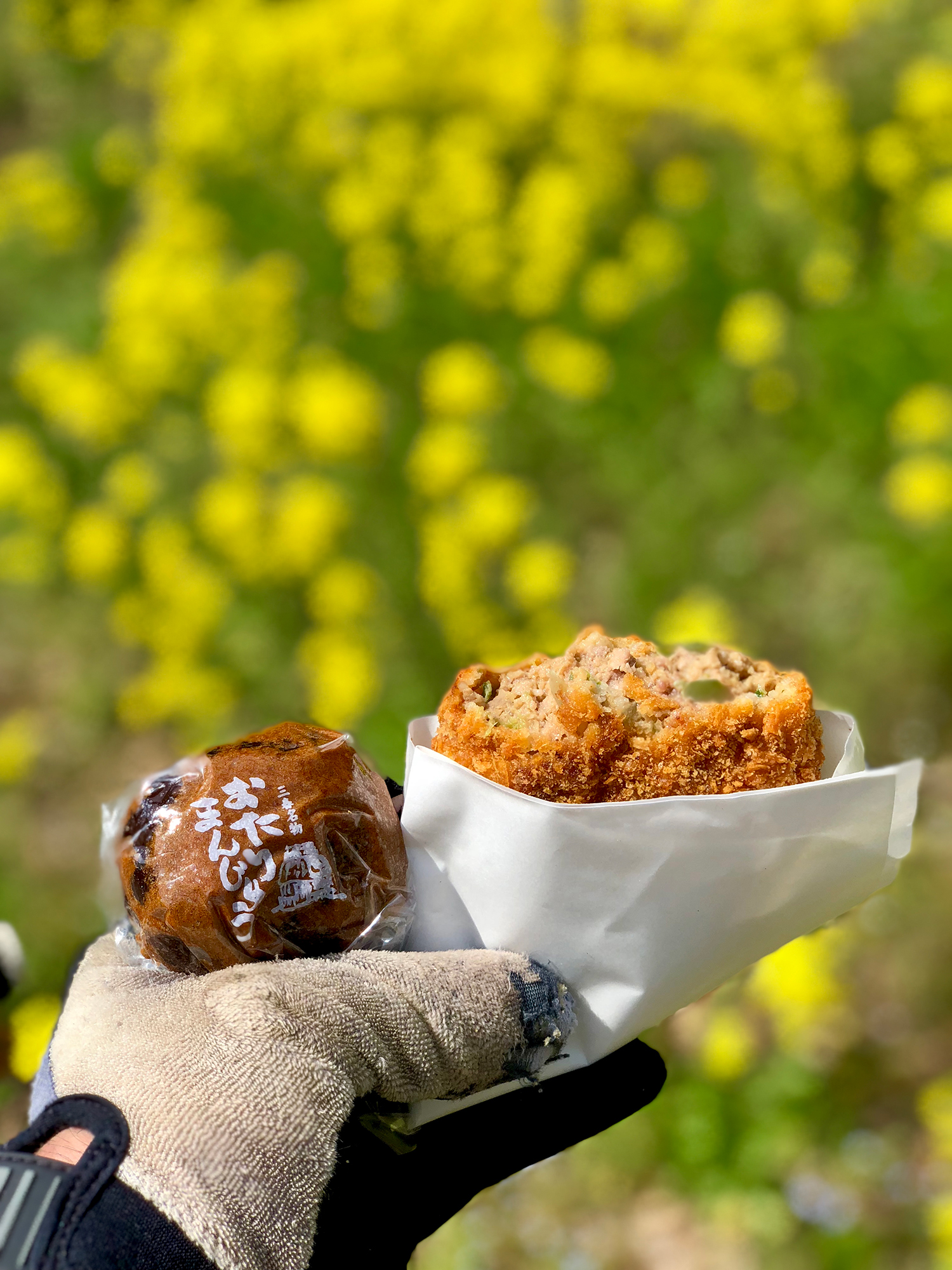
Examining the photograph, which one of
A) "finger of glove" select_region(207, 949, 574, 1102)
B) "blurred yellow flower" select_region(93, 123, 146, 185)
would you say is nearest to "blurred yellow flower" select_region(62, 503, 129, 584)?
"blurred yellow flower" select_region(93, 123, 146, 185)

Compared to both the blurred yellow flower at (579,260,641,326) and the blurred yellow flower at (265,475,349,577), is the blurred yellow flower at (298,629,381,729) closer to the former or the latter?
the blurred yellow flower at (265,475,349,577)

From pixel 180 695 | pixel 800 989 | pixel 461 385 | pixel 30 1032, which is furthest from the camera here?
pixel 180 695

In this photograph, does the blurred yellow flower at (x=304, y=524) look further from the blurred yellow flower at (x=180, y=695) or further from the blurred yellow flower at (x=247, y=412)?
the blurred yellow flower at (x=180, y=695)

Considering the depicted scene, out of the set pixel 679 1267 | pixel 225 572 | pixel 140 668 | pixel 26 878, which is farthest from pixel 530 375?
pixel 679 1267

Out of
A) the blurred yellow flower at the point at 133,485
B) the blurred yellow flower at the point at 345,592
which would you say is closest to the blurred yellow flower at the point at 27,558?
the blurred yellow flower at the point at 133,485

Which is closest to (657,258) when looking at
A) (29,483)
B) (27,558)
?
(29,483)

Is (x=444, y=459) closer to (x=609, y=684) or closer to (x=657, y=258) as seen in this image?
(x=657, y=258)

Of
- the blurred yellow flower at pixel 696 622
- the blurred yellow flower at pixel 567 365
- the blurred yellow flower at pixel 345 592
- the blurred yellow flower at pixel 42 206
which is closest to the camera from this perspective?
the blurred yellow flower at pixel 696 622
